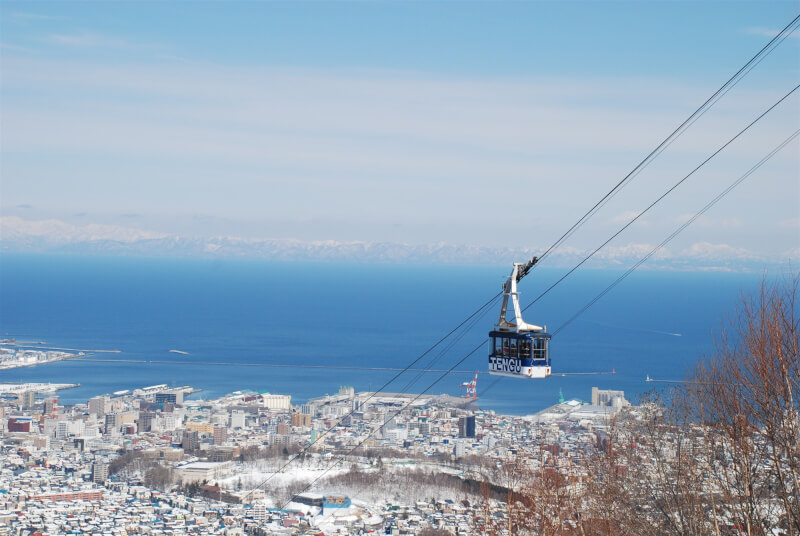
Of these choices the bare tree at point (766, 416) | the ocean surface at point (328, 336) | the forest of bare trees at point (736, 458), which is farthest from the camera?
the ocean surface at point (328, 336)

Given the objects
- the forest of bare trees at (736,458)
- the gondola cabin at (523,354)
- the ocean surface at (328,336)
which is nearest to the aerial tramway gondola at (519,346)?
the gondola cabin at (523,354)

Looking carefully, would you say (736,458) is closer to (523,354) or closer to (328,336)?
(523,354)

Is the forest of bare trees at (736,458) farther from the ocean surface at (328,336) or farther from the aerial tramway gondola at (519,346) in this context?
the aerial tramway gondola at (519,346)

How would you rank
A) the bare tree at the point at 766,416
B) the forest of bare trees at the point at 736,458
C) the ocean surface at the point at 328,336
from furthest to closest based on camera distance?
the ocean surface at the point at 328,336, the forest of bare trees at the point at 736,458, the bare tree at the point at 766,416

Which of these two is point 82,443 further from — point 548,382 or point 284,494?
point 548,382

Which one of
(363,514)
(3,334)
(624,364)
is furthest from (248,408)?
(3,334)

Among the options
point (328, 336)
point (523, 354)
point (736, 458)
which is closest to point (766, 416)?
point (736, 458)

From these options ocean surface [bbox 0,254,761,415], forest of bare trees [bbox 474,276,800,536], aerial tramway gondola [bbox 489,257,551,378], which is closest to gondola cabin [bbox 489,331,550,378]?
aerial tramway gondola [bbox 489,257,551,378]
